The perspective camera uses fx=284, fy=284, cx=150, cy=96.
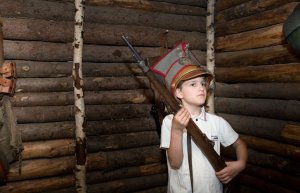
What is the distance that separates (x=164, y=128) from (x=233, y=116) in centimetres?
242

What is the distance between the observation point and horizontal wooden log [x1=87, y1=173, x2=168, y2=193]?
4641 millimetres

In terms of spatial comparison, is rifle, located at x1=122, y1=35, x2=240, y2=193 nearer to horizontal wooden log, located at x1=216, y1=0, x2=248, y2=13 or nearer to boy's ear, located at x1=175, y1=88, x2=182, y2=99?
boy's ear, located at x1=175, y1=88, x2=182, y2=99

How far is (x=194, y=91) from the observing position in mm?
2814

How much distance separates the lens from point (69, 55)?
434cm

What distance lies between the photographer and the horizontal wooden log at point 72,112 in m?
4.13

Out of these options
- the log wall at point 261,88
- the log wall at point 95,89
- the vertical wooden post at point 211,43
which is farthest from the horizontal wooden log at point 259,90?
the log wall at point 95,89

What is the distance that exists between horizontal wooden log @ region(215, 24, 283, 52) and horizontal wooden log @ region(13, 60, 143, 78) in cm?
162

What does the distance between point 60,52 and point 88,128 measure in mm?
1241

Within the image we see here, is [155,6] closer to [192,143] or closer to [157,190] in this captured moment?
[192,143]

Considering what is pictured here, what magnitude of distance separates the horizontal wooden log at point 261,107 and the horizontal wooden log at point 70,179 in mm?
1559

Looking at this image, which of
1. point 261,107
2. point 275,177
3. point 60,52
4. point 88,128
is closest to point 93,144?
point 88,128

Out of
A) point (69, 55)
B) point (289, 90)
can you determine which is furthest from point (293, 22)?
point (69, 55)

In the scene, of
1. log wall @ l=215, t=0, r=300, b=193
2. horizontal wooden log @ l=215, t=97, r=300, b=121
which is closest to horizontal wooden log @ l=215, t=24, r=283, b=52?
log wall @ l=215, t=0, r=300, b=193

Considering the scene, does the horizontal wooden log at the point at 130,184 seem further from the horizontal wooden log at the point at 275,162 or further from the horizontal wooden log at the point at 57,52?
the horizontal wooden log at the point at 57,52
